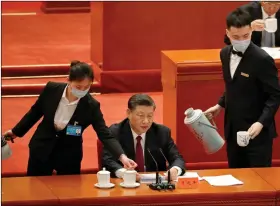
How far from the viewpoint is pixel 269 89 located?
545 centimetres

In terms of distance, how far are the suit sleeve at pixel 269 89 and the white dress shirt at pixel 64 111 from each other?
1.15m

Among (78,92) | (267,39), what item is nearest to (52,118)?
(78,92)

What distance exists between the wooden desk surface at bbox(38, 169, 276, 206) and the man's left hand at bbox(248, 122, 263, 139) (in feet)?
1.38

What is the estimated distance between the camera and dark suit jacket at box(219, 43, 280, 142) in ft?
17.8

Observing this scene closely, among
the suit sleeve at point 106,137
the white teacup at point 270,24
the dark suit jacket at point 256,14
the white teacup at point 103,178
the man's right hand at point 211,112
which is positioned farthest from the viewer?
the dark suit jacket at point 256,14

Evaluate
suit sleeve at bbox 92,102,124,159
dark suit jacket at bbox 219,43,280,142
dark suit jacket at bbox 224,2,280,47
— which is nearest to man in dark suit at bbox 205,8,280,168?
dark suit jacket at bbox 219,43,280,142

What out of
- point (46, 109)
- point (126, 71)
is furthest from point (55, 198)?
point (126, 71)

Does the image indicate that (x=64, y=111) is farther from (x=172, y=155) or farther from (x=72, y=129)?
(x=172, y=155)

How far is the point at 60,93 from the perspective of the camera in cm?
536

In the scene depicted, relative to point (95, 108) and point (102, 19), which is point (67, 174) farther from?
point (102, 19)

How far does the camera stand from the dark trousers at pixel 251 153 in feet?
18.3

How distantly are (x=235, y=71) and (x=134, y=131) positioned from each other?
0.77 metres

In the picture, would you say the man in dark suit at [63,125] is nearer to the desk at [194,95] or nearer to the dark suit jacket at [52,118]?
the dark suit jacket at [52,118]

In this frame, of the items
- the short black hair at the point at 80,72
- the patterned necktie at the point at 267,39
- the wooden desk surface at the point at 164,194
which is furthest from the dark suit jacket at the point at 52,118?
the patterned necktie at the point at 267,39
